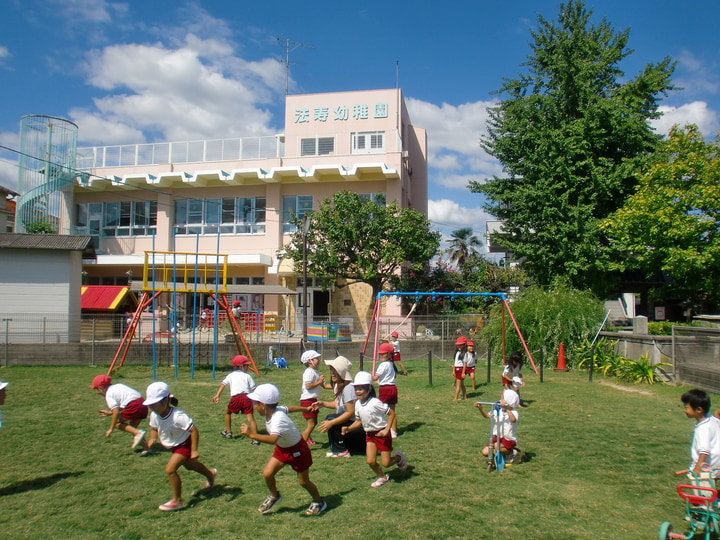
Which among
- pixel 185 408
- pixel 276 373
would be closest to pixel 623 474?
pixel 185 408

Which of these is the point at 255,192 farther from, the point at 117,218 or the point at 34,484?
the point at 34,484

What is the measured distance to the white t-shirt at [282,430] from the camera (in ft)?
18.8

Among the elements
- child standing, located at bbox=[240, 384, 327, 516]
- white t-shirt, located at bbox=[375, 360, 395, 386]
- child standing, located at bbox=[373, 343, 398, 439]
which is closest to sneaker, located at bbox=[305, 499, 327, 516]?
child standing, located at bbox=[240, 384, 327, 516]

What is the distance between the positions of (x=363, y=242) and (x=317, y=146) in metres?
9.53

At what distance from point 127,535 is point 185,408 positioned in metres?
6.50

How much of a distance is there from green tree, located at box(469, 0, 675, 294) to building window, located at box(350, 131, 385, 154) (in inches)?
347

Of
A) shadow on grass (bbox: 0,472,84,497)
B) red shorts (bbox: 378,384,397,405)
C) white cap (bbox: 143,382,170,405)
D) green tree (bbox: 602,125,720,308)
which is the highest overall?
green tree (bbox: 602,125,720,308)

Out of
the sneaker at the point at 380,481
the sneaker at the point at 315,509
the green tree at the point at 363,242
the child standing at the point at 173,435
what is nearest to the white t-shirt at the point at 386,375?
the sneaker at the point at 380,481

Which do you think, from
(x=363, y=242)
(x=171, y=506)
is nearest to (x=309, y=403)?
(x=171, y=506)

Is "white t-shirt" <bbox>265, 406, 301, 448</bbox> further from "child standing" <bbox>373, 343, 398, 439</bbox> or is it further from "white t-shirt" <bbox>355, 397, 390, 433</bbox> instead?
"child standing" <bbox>373, 343, 398, 439</bbox>

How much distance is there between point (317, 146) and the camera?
33.0 m

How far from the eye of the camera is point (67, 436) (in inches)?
367

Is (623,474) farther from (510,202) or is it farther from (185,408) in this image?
(510,202)

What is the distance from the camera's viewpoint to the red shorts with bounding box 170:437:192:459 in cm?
618
